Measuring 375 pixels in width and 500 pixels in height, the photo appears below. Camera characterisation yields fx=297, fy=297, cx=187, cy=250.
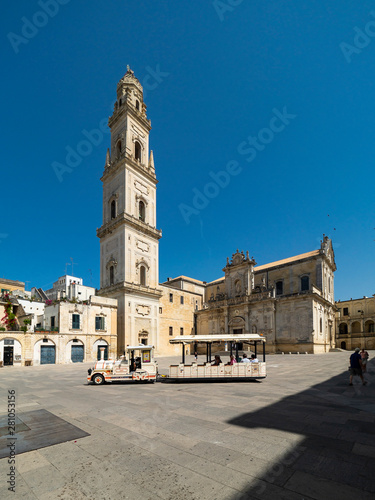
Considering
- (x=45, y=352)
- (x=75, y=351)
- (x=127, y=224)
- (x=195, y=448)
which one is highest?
(x=127, y=224)

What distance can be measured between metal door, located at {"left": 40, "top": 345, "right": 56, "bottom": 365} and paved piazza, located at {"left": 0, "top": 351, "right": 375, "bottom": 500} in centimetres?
2185

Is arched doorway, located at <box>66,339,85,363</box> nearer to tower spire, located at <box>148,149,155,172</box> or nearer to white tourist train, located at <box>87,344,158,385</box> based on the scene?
white tourist train, located at <box>87,344,158,385</box>

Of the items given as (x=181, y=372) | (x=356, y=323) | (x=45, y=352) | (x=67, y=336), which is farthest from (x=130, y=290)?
(x=356, y=323)

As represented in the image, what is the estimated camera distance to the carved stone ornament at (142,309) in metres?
39.4

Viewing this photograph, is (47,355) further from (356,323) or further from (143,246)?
(356,323)

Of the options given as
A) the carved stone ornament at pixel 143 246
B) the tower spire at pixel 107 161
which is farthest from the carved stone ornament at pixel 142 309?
the tower spire at pixel 107 161

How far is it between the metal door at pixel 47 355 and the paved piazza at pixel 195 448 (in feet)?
71.7

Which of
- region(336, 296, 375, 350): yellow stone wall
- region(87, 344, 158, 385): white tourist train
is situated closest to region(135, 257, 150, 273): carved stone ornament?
region(87, 344, 158, 385): white tourist train

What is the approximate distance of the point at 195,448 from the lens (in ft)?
20.0

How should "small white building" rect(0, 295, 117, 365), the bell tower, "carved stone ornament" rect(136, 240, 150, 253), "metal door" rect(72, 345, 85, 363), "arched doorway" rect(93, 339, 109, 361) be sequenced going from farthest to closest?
"carved stone ornament" rect(136, 240, 150, 253) < the bell tower < "arched doorway" rect(93, 339, 109, 361) < "metal door" rect(72, 345, 85, 363) < "small white building" rect(0, 295, 117, 365)

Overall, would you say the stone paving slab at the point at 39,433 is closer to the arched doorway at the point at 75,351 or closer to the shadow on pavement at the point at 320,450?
the shadow on pavement at the point at 320,450

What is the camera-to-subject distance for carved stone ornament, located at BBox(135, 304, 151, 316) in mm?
39359

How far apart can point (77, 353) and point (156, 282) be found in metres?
14.1

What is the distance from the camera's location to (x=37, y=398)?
38.6ft
